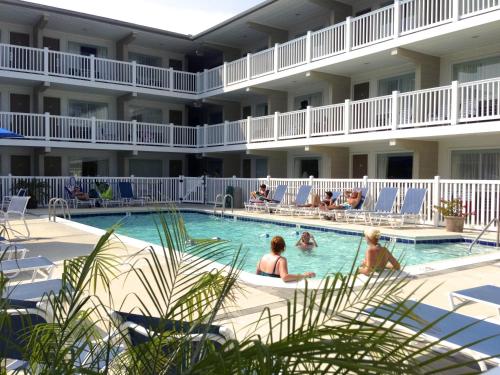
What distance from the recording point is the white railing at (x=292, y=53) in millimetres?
18672

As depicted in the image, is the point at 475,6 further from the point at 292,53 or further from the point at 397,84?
the point at 292,53

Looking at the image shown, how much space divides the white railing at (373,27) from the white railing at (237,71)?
6.40 metres

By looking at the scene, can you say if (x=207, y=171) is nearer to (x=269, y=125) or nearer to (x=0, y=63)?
(x=269, y=125)

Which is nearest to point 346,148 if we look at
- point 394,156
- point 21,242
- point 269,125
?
point 394,156

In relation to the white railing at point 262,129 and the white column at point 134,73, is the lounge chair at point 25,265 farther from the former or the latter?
the white column at point 134,73

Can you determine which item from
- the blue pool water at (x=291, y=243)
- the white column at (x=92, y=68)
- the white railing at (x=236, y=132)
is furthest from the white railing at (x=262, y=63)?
the white column at (x=92, y=68)

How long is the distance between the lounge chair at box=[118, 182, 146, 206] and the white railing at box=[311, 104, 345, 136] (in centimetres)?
874

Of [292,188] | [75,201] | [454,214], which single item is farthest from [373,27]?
[75,201]

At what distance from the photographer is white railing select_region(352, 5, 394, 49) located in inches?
604

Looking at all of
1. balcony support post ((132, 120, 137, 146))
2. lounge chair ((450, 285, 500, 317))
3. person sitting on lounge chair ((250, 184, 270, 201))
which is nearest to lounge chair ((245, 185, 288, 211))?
person sitting on lounge chair ((250, 184, 270, 201))

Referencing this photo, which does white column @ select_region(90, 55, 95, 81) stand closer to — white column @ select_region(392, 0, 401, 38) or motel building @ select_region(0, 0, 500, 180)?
motel building @ select_region(0, 0, 500, 180)

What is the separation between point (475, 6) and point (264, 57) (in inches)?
370

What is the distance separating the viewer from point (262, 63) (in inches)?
808

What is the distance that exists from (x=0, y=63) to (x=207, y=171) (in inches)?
475
